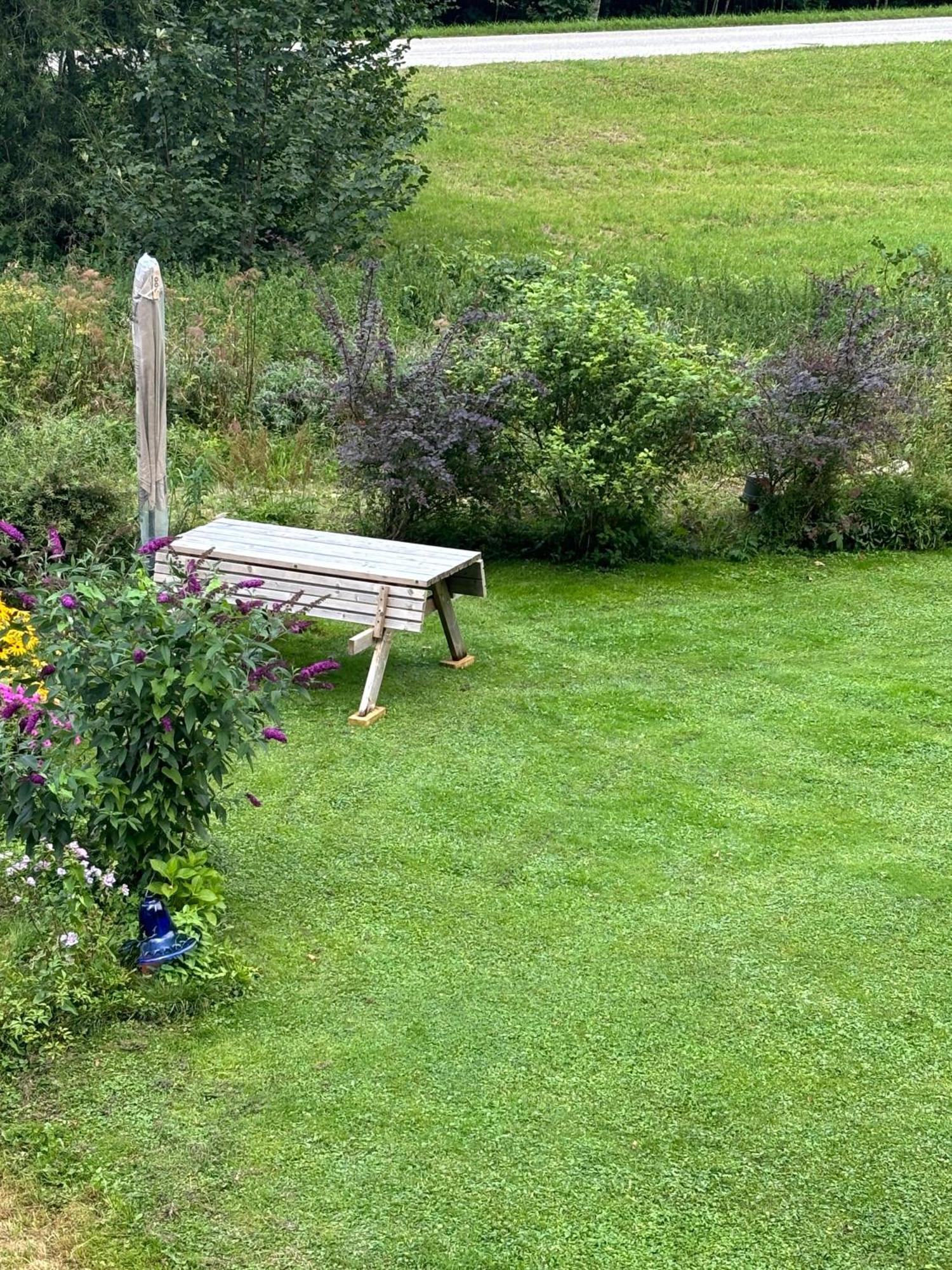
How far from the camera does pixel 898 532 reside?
30.7 ft

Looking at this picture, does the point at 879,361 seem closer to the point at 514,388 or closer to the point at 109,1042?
the point at 514,388

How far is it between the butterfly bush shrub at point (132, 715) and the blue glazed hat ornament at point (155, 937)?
0.19 m

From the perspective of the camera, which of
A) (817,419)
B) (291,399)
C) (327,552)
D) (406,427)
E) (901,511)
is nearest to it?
(327,552)

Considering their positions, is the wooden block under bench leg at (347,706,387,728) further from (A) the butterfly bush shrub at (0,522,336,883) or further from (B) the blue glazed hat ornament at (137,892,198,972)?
(B) the blue glazed hat ornament at (137,892,198,972)

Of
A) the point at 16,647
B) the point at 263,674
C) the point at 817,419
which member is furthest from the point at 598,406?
the point at 263,674

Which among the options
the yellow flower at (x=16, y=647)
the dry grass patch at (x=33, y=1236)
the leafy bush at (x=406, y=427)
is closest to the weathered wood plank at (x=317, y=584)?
the yellow flower at (x=16, y=647)

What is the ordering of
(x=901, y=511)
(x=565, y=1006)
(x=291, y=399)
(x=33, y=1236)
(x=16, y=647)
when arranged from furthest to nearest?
(x=291, y=399) < (x=901, y=511) < (x=16, y=647) < (x=565, y=1006) < (x=33, y=1236)

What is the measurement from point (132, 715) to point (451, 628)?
2.98m

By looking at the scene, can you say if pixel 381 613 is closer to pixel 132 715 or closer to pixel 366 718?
pixel 366 718

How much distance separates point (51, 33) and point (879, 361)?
413 inches

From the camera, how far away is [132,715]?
4.33 m

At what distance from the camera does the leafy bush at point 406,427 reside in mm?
8203

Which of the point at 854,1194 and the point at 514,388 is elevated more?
the point at 514,388

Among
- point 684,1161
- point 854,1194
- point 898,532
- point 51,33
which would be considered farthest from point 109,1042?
point 51,33
